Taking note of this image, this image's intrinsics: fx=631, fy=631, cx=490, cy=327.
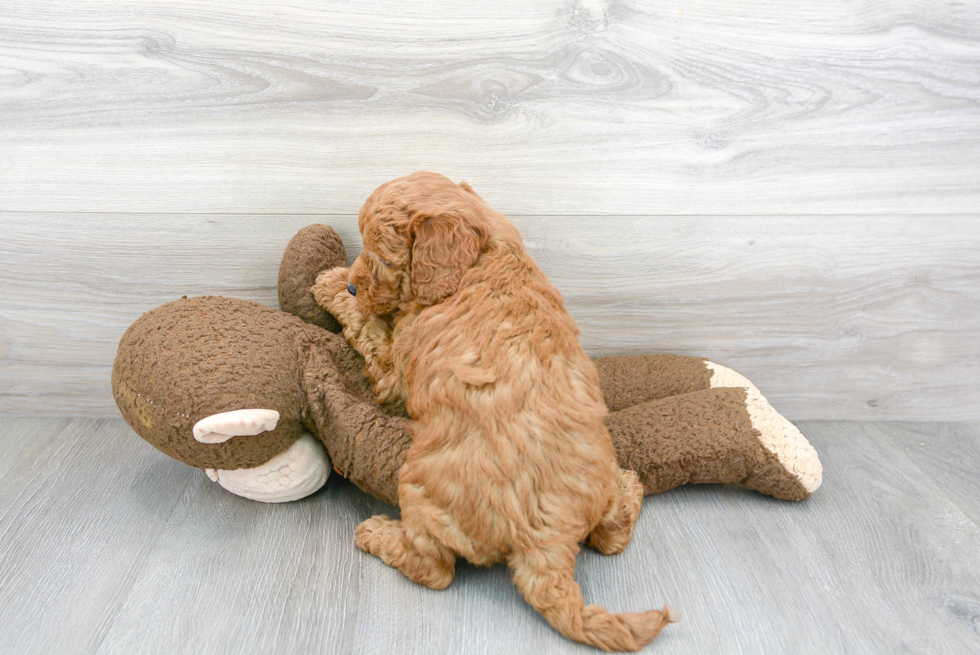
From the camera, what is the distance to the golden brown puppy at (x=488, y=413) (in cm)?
118

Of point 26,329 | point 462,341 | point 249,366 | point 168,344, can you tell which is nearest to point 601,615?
point 462,341

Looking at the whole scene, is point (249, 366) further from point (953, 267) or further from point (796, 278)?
point (953, 267)

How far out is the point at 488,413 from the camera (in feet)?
3.91

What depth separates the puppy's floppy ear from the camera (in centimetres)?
126

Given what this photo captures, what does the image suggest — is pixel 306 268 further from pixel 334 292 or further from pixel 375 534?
pixel 375 534

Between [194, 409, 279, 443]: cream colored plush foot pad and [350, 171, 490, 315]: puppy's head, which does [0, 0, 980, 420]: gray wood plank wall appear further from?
[194, 409, 279, 443]: cream colored plush foot pad

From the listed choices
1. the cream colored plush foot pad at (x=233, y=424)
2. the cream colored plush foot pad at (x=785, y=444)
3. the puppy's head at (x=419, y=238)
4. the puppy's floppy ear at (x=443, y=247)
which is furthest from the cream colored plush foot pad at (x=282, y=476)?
the cream colored plush foot pad at (x=785, y=444)

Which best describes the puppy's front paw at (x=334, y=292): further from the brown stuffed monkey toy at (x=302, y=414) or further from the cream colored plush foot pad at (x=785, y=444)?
the cream colored plush foot pad at (x=785, y=444)

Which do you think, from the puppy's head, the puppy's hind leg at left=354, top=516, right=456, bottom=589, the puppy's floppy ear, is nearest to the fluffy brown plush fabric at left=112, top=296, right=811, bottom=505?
the puppy's hind leg at left=354, top=516, right=456, bottom=589

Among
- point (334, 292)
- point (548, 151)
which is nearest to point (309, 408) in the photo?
point (334, 292)

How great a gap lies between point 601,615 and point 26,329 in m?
1.78

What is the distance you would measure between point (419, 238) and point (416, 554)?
0.64m

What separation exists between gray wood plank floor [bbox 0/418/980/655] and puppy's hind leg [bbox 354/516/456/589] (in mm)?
30

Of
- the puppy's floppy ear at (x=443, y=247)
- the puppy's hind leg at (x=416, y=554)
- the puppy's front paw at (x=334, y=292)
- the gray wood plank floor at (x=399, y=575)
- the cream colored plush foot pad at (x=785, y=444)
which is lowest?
the gray wood plank floor at (x=399, y=575)
